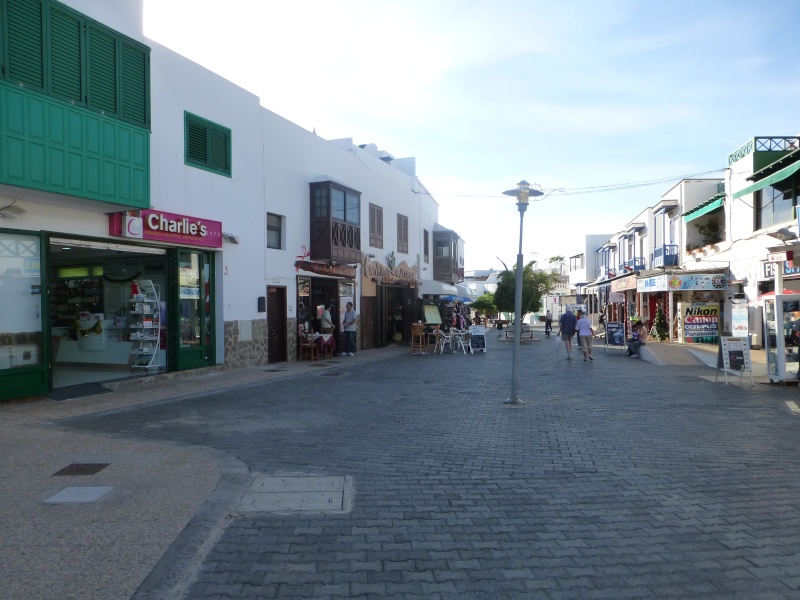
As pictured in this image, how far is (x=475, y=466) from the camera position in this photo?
21.9 feet

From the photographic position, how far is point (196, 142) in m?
14.2

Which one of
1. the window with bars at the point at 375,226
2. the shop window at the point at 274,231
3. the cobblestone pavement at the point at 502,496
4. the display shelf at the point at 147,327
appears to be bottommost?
the cobblestone pavement at the point at 502,496

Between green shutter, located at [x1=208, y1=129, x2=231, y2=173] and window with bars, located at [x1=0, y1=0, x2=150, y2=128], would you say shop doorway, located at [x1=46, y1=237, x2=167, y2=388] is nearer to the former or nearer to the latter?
green shutter, located at [x1=208, y1=129, x2=231, y2=173]

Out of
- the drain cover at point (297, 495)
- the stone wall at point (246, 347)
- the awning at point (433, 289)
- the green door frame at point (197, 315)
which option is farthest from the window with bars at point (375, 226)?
the drain cover at point (297, 495)

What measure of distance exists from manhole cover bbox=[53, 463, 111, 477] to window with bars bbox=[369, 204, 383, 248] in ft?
58.0

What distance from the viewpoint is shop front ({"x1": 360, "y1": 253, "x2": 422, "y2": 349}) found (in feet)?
76.9

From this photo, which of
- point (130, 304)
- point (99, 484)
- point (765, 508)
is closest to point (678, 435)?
point (765, 508)

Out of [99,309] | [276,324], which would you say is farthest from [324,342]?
[99,309]

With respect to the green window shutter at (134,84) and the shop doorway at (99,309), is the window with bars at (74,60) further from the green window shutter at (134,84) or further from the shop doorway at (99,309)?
the shop doorway at (99,309)

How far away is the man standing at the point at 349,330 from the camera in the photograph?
2033cm

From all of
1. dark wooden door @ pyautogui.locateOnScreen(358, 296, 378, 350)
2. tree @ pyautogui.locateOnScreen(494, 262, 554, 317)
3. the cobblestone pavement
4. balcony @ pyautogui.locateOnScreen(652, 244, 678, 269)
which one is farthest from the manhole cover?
tree @ pyautogui.locateOnScreen(494, 262, 554, 317)

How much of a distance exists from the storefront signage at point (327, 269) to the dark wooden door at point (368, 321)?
1.72 metres

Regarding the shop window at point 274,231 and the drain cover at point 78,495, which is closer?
the drain cover at point 78,495

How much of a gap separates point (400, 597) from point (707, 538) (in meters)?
2.41
